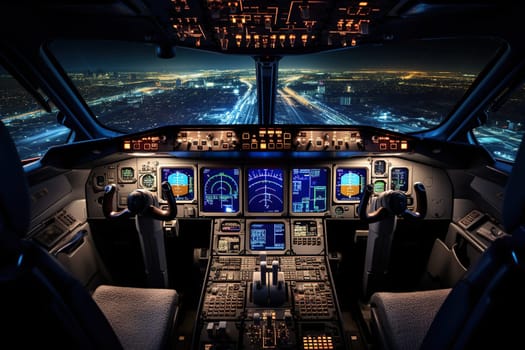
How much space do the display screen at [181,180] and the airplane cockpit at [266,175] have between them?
0.02m

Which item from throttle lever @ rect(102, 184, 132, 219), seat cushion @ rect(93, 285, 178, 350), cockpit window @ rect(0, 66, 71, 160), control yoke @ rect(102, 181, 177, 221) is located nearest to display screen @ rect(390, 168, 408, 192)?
control yoke @ rect(102, 181, 177, 221)

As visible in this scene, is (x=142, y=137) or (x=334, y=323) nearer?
(x=334, y=323)

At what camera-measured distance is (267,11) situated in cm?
206

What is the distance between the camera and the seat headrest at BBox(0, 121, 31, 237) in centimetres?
91

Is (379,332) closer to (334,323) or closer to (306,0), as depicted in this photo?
(334,323)

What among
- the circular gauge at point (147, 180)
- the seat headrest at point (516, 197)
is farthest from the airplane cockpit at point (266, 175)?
the seat headrest at point (516, 197)

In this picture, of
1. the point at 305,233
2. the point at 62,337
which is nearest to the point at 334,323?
the point at 305,233

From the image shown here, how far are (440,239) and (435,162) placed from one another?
0.69 meters

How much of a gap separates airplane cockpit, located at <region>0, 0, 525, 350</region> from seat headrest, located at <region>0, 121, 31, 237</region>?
1.12m

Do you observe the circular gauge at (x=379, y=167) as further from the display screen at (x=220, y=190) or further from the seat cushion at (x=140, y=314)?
the seat cushion at (x=140, y=314)

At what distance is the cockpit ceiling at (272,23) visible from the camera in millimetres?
1969

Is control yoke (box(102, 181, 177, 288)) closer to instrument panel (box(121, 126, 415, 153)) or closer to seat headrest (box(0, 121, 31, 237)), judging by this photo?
instrument panel (box(121, 126, 415, 153))

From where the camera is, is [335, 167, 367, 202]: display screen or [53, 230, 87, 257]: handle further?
[335, 167, 367, 202]: display screen

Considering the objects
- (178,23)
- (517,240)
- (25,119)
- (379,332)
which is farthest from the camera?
(25,119)
